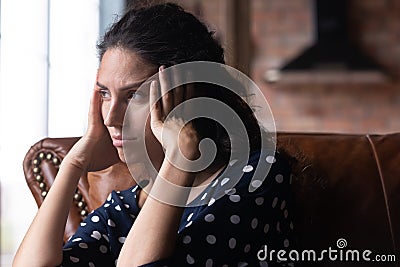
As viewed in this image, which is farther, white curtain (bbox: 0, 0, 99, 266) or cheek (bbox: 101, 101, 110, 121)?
white curtain (bbox: 0, 0, 99, 266)

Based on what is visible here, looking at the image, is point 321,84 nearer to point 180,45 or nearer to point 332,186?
point 332,186

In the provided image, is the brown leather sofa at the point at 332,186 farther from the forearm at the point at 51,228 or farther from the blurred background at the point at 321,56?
the blurred background at the point at 321,56

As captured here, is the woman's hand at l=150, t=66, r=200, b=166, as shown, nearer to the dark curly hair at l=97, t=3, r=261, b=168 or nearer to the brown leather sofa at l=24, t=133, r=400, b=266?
the dark curly hair at l=97, t=3, r=261, b=168

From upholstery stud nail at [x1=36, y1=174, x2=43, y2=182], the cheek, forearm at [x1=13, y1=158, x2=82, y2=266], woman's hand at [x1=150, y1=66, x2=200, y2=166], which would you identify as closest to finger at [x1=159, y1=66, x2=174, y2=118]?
woman's hand at [x1=150, y1=66, x2=200, y2=166]

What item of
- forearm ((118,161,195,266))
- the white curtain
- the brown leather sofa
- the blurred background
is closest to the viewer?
forearm ((118,161,195,266))

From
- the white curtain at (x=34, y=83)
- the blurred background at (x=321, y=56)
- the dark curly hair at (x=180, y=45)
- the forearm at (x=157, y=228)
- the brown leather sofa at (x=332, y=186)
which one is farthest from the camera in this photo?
the blurred background at (x=321, y=56)

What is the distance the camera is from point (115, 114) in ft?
3.55

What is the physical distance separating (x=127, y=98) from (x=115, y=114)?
28 mm

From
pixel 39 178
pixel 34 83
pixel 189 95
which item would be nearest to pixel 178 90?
pixel 189 95

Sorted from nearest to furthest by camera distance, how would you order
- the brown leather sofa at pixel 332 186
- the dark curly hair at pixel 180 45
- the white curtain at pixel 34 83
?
the dark curly hair at pixel 180 45
the brown leather sofa at pixel 332 186
the white curtain at pixel 34 83

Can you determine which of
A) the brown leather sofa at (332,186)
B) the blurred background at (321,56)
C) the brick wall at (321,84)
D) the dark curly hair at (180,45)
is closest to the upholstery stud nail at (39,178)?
the brown leather sofa at (332,186)

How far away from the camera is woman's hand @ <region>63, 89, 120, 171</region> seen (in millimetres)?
1189

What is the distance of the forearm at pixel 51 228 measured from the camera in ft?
3.60

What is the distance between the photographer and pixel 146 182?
1.21 metres
